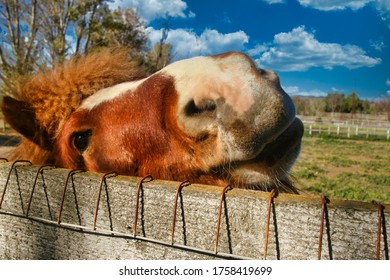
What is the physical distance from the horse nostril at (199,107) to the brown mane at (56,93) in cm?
93

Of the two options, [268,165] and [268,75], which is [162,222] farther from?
[268,75]

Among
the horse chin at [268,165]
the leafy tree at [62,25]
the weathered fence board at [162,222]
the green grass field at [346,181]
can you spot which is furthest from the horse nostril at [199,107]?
the leafy tree at [62,25]

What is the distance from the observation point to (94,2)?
38.5 feet

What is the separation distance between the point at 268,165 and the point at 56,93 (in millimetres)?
1334

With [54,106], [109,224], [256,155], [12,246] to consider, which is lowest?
[12,246]

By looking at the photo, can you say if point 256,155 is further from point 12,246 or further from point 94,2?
point 94,2

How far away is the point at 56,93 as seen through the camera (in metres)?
1.90

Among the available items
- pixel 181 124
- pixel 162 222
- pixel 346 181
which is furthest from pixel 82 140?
pixel 346 181

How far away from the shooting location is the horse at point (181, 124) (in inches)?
44.3

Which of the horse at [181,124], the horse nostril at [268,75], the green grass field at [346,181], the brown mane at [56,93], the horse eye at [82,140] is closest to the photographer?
the horse at [181,124]

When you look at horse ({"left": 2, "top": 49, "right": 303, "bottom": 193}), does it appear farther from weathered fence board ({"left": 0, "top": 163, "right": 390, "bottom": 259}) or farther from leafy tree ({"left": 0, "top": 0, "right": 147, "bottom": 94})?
leafy tree ({"left": 0, "top": 0, "right": 147, "bottom": 94})

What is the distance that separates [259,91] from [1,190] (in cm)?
105

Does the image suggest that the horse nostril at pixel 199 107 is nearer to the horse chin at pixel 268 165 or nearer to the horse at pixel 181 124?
the horse at pixel 181 124
